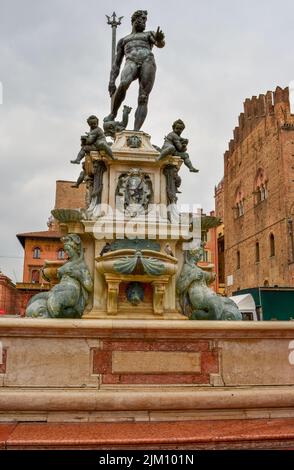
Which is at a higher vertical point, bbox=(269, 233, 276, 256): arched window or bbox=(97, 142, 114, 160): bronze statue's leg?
bbox=(269, 233, 276, 256): arched window

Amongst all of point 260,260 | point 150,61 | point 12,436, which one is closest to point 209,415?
point 12,436

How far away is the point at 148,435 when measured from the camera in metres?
3.91

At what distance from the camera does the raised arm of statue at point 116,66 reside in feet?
28.9

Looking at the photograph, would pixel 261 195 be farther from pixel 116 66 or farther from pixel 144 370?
pixel 144 370

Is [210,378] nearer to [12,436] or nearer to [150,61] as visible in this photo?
[12,436]

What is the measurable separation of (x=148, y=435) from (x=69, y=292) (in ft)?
8.94

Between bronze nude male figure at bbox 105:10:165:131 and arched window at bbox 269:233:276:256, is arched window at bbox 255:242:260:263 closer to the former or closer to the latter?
arched window at bbox 269:233:276:256

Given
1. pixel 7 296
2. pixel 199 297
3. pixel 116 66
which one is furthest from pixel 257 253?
pixel 199 297

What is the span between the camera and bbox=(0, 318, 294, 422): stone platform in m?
4.48

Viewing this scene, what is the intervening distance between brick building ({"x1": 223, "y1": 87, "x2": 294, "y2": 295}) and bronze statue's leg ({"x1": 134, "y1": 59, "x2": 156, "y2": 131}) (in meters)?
30.4

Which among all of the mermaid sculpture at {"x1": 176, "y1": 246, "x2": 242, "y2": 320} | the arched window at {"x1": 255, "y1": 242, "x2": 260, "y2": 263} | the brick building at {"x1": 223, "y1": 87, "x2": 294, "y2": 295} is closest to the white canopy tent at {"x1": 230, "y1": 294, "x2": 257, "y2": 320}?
the mermaid sculpture at {"x1": 176, "y1": 246, "x2": 242, "y2": 320}

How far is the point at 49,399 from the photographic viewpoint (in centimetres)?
443

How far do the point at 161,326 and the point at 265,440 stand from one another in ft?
5.26

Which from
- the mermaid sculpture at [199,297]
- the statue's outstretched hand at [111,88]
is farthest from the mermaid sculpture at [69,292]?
the statue's outstretched hand at [111,88]
